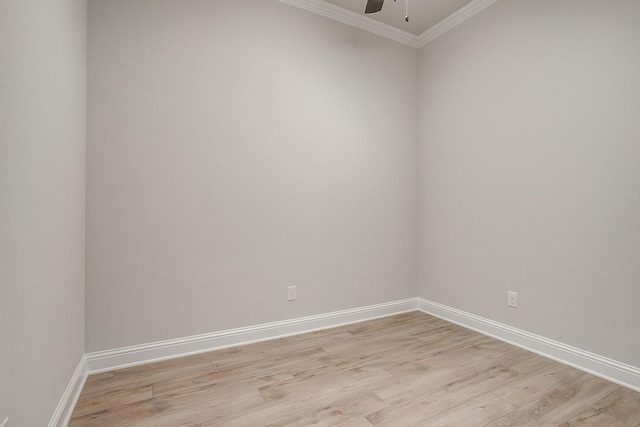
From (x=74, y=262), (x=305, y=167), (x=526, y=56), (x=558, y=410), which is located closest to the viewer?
(x=558, y=410)

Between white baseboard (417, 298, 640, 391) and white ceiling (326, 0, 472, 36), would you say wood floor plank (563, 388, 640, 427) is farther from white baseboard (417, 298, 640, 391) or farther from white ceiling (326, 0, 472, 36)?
white ceiling (326, 0, 472, 36)

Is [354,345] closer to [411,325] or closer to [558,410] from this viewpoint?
[411,325]

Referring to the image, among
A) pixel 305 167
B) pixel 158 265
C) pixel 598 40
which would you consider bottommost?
pixel 158 265

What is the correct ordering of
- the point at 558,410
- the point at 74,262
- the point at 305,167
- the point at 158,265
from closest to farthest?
the point at 558,410
the point at 74,262
the point at 158,265
the point at 305,167

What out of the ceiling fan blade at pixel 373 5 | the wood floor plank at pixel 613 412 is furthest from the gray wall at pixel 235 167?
the wood floor plank at pixel 613 412

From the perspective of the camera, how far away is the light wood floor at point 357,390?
1555 mm

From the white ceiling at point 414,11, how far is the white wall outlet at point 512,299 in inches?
96.8

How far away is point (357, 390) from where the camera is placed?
180cm

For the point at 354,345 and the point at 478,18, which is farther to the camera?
the point at 478,18

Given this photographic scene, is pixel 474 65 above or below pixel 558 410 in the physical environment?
above

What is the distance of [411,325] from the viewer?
286 cm

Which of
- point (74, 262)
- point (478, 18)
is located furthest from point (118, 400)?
point (478, 18)

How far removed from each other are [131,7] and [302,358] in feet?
8.58

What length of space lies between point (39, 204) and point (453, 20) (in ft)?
11.0
